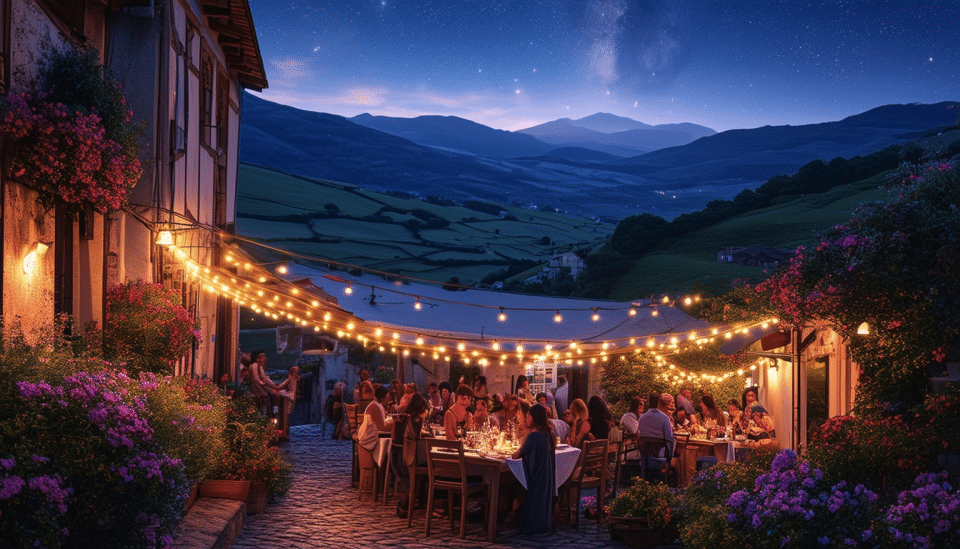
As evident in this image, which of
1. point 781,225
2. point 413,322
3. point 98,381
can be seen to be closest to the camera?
point 98,381

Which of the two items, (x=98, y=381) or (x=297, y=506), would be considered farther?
(x=297, y=506)

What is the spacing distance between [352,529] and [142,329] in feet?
10.3

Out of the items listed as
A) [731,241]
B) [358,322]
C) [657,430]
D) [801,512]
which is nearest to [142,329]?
[358,322]

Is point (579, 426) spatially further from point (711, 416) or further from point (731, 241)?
point (731, 241)

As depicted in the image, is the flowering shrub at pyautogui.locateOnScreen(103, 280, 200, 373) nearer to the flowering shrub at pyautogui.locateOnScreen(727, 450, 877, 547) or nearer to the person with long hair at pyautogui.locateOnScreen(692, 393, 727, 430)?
the flowering shrub at pyautogui.locateOnScreen(727, 450, 877, 547)

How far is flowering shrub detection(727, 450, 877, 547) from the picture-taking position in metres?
5.93

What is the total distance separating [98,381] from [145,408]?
319mm

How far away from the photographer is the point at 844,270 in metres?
7.93

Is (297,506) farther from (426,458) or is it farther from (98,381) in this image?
(98,381)

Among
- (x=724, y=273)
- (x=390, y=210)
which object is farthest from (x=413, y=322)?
(x=390, y=210)

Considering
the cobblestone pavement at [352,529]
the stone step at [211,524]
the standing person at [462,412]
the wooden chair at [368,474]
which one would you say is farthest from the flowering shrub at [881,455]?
the wooden chair at [368,474]

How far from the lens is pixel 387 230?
61125 millimetres

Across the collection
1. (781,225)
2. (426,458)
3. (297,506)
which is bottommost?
(297,506)

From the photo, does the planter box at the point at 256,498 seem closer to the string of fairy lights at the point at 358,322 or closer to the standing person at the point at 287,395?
the string of fairy lights at the point at 358,322
